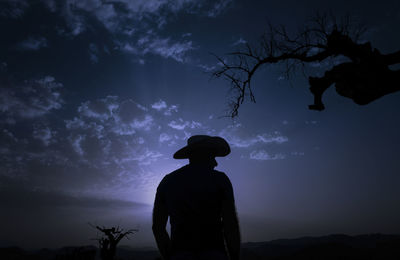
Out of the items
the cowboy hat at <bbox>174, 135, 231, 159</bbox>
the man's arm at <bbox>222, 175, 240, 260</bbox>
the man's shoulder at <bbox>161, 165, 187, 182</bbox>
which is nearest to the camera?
the man's arm at <bbox>222, 175, 240, 260</bbox>

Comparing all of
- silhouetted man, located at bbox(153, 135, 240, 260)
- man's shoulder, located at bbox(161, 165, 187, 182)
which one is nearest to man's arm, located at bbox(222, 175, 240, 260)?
silhouetted man, located at bbox(153, 135, 240, 260)

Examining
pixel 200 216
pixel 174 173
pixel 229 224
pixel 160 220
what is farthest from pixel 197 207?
pixel 160 220

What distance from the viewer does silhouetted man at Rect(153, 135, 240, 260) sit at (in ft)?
5.77

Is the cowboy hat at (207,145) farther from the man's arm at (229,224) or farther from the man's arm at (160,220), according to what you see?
the man's arm at (160,220)

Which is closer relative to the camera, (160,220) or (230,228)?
(230,228)

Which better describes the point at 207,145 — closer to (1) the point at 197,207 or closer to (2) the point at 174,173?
(2) the point at 174,173

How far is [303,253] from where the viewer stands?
68.1 meters

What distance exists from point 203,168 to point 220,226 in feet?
1.82

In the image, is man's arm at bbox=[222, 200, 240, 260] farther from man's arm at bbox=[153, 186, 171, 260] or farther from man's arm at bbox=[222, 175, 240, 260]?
man's arm at bbox=[153, 186, 171, 260]

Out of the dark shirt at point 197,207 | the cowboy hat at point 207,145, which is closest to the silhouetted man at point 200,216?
the dark shirt at point 197,207

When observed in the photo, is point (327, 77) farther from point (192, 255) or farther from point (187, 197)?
point (192, 255)

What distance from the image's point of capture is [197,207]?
1.87m

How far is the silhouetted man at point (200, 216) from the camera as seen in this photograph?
1758mm

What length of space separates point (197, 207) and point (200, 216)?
83 millimetres
